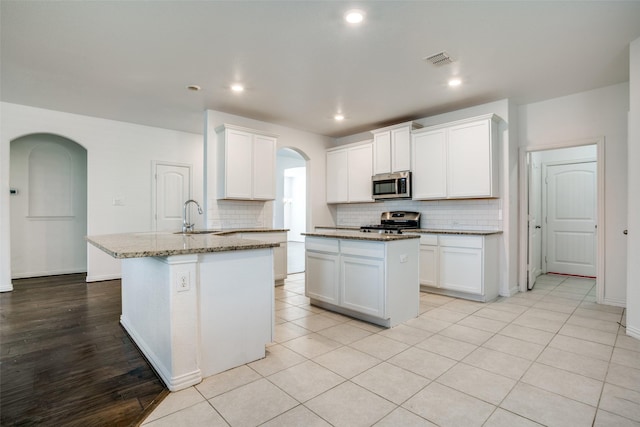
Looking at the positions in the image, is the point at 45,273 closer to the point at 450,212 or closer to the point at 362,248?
the point at 362,248

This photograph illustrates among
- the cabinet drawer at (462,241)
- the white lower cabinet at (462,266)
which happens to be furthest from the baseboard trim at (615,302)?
the cabinet drawer at (462,241)

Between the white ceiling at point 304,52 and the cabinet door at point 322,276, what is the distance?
2.03m

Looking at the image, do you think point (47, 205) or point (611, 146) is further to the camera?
point (47, 205)

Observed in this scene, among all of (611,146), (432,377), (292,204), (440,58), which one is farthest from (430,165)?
(292,204)

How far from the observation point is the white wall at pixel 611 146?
12.7ft

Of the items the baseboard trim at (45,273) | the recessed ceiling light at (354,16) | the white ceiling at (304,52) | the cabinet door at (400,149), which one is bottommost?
the baseboard trim at (45,273)

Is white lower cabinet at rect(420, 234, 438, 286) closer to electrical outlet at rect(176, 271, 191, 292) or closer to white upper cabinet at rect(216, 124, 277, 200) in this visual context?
white upper cabinet at rect(216, 124, 277, 200)

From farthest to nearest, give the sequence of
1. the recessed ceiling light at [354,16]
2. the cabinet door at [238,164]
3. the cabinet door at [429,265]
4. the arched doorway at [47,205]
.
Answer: the arched doorway at [47,205]
the cabinet door at [238,164]
the cabinet door at [429,265]
the recessed ceiling light at [354,16]

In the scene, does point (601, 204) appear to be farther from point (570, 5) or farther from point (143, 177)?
point (143, 177)

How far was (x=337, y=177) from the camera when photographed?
6.25 meters

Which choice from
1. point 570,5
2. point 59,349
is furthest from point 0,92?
point 570,5

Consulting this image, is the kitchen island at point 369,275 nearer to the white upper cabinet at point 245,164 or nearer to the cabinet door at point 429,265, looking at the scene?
the cabinet door at point 429,265

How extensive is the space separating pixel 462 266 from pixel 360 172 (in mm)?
2435

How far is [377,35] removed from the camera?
2.79 meters
